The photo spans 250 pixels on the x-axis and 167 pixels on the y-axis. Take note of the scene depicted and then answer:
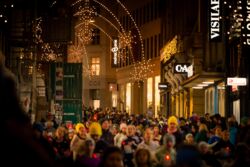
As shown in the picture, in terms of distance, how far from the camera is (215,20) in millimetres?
30219

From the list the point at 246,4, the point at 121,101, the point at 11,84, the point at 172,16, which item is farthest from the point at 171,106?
the point at 11,84

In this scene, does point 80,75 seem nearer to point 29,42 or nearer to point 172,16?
point 29,42

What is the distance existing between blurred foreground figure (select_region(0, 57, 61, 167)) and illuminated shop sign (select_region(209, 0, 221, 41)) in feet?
90.1

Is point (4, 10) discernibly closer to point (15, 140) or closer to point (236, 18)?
point (236, 18)

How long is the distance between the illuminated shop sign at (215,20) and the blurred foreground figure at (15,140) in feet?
90.1

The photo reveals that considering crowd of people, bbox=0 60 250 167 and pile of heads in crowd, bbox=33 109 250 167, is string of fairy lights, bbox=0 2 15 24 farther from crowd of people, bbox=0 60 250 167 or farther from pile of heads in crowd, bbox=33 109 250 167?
crowd of people, bbox=0 60 250 167

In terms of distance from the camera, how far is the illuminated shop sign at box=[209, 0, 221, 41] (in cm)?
3006

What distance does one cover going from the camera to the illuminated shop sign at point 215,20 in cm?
3006

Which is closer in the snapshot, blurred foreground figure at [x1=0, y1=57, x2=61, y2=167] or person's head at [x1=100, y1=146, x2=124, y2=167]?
blurred foreground figure at [x1=0, y1=57, x2=61, y2=167]

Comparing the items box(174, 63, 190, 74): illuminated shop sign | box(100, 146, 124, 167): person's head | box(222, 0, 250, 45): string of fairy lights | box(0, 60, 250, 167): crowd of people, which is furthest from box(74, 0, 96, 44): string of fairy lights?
box(100, 146, 124, 167): person's head

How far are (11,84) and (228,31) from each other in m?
26.7

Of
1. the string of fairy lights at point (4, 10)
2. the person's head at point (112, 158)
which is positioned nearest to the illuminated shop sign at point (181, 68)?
the string of fairy lights at point (4, 10)

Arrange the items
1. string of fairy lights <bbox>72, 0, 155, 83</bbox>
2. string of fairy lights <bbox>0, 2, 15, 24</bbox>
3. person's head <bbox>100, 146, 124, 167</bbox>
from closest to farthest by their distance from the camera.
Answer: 1. person's head <bbox>100, 146, 124, 167</bbox>
2. string of fairy lights <bbox>0, 2, 15, 24</bbox>
3. string of fairy lights <bbox>72, 0, 155, 83</bbox>

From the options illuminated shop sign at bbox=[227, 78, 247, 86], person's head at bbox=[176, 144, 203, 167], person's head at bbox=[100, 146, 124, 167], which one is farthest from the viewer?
illuminated shop sign at bbox=[227, 78, 247, 86]
